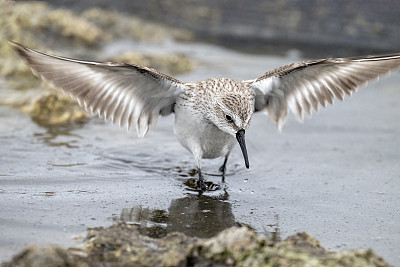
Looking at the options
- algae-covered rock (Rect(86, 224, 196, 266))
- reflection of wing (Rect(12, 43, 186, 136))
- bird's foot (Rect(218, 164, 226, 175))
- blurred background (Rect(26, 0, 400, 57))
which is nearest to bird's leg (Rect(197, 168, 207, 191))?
bird's foot (Rect(218, 164, 226, 175))

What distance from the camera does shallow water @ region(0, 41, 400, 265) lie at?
4531 millimetres

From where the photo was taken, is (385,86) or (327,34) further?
(327,34)

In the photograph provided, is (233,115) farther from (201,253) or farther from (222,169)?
(201,253)

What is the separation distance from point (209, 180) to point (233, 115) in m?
0.94

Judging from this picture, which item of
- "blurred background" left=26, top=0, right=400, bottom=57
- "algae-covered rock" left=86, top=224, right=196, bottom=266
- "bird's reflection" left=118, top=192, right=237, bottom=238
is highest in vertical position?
"blurred background" left=26, top=0, right=400, bottom=57

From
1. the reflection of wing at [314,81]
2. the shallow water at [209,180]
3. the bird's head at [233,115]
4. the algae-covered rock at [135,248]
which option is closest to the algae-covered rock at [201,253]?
the algae-covered rock at [135,248]

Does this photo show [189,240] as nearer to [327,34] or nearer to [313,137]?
[313,137]

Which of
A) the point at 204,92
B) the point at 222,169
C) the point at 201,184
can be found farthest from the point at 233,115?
the point at 222,169

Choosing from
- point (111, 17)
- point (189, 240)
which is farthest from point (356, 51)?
point (189, 240)

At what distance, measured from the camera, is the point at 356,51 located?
11539 millimetres

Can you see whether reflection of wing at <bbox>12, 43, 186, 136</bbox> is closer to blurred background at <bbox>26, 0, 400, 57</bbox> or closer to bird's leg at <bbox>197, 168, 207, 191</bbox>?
Answer: bird's leg at <bbox>197, 168, 207, 191</bbox>

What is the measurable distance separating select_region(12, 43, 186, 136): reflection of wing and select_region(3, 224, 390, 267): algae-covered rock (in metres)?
Answer: 1.77

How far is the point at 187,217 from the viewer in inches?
188

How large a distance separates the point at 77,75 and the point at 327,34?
8.39 metres
